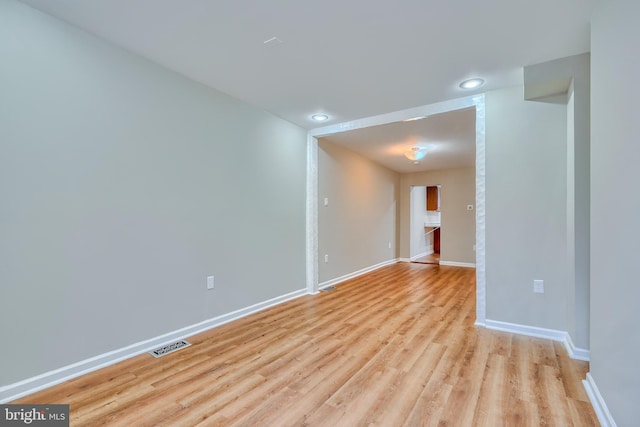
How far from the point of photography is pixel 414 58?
7.72ft

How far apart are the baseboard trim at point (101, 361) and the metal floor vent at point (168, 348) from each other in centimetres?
5

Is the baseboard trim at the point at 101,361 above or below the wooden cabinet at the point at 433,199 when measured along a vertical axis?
below

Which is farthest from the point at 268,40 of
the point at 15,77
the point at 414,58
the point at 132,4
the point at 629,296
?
the point at 629,296

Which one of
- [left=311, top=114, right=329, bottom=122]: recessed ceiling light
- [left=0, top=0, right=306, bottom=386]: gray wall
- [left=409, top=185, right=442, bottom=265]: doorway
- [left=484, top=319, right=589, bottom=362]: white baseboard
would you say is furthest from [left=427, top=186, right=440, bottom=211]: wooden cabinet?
[left=0, top=0, right=306, bottom=386]: gray wall

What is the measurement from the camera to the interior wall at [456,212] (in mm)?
6730

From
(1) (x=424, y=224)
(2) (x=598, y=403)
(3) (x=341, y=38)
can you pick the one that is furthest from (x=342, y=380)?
(1) (x=424, y=224)

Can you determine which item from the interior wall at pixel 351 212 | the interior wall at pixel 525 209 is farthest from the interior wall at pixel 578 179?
the interior wall at pixel 351 212

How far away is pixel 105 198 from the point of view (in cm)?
215

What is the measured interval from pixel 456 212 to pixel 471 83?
468 centimetres

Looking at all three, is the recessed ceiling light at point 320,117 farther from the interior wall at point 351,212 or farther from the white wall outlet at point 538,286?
the white wall outlet at point 538,286

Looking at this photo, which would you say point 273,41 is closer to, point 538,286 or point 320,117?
point 320,117

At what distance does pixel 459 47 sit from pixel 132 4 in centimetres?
223

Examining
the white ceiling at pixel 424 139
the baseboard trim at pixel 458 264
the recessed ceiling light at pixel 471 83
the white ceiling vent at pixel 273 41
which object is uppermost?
the white ceiling vent at pixel 273 41

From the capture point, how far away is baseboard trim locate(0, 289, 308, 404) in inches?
68.7
